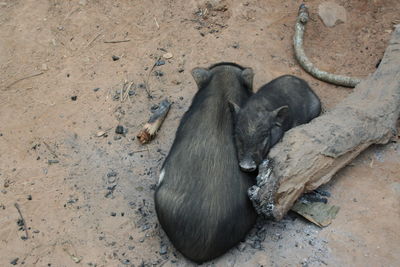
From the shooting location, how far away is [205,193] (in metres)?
3.99

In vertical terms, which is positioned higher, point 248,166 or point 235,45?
point 248,166

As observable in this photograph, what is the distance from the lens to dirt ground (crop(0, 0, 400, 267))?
166 inches

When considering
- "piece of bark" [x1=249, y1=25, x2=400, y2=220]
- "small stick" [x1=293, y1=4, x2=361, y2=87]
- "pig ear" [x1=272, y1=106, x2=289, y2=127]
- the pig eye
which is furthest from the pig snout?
"small stick" [x1=293, y1=4, x2=361, y2=87]

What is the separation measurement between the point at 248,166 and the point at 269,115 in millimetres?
719

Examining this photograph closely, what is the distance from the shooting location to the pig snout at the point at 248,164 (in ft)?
13.9

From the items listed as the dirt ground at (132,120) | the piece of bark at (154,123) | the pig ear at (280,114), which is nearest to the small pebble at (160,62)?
the dirt ground at (132,120)

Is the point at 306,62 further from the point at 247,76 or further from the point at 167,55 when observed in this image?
the point at 167,55

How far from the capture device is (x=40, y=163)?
5.17m

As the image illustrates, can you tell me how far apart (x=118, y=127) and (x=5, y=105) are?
161 centimetres

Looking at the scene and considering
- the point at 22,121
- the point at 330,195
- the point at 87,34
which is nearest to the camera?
the point at 330,195

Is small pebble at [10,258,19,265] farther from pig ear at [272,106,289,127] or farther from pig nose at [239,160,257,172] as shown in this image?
pig ear at [272,106,289,127]

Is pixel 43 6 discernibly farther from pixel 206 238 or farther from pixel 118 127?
pixel 206 238

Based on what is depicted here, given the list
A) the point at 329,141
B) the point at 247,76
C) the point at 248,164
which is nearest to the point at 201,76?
the point at 247,76

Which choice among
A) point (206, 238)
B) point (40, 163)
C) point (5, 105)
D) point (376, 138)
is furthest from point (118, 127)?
point (376, 138)
